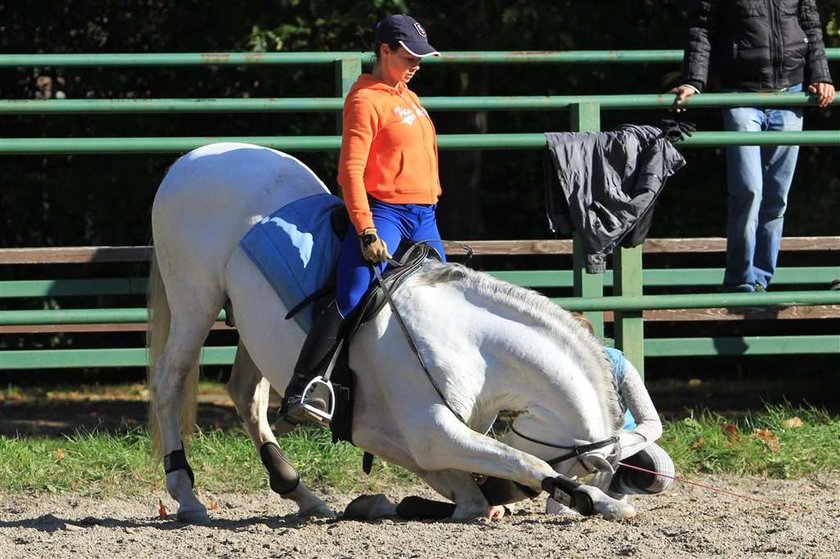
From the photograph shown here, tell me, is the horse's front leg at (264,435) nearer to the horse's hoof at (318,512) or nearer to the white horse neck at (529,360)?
the horse's hoof at (318,512)

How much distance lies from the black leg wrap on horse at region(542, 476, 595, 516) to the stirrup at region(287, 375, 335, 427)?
35.3 inches

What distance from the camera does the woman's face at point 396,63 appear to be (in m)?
5.25

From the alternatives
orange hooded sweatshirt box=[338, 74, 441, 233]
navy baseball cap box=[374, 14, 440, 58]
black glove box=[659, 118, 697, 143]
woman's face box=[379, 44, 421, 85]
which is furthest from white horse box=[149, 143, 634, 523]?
black glove box=[659, 118, 697, 143]

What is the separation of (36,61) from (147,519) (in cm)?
249

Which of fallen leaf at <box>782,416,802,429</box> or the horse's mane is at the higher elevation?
the horse's mane

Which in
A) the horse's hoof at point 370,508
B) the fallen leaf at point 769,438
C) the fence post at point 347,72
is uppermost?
the fence post at point 347,72

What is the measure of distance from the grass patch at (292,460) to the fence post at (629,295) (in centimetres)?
45

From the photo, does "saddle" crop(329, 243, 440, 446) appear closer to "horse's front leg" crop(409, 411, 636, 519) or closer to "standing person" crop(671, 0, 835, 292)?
"horse's front leg" crop(409, 411, 636, 519)

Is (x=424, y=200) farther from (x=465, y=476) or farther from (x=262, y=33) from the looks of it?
(x=262, y=33)

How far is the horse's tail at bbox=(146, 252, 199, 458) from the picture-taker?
590 centimetres

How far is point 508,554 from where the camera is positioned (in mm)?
4598

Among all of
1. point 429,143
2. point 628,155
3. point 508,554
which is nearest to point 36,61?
point 429,143

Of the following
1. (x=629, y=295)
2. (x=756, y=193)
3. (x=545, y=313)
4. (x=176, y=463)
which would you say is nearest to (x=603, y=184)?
(x=629, y=295)

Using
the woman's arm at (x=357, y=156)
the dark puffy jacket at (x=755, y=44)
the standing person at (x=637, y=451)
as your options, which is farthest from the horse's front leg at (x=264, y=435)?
the dark puffy jacket at (x=755, y=44)
